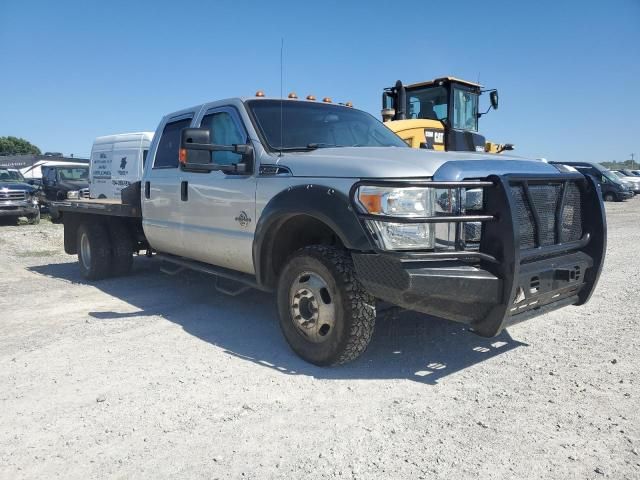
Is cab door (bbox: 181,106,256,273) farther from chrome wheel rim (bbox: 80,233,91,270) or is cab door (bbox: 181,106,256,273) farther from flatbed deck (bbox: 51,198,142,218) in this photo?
chrome wheel rim (bbox: 80,233,91,270)

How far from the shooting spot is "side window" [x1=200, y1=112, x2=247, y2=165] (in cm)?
457

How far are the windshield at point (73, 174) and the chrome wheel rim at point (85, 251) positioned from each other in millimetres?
12192

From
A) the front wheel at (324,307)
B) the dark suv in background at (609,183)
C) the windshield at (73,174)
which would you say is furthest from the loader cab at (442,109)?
the dark suv in background at (609,183)

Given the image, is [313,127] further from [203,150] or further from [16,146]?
[16,146]

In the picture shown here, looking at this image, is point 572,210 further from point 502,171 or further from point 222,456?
point 222,456

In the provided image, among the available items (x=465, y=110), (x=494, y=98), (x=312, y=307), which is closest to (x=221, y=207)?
(x=312, y=307)

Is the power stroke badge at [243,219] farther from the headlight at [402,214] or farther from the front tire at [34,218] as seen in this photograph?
the front tire at [34,218]

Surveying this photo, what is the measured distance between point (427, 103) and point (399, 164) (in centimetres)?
864

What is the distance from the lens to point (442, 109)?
1118 centimetres

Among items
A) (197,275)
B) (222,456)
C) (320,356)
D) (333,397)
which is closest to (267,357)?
(320,356)

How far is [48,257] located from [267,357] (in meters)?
7.36

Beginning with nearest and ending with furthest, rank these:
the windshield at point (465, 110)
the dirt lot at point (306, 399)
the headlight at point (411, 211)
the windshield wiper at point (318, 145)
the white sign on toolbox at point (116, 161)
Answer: the dirt lot at point (306, 399) → the headlight at point (411, 211) → the windshield wiper at point (318, 145) → the windshield at point (465, 110) → the white sign on toolbox at point (116, 161)

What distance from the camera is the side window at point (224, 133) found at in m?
4.57

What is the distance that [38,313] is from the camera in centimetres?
537
